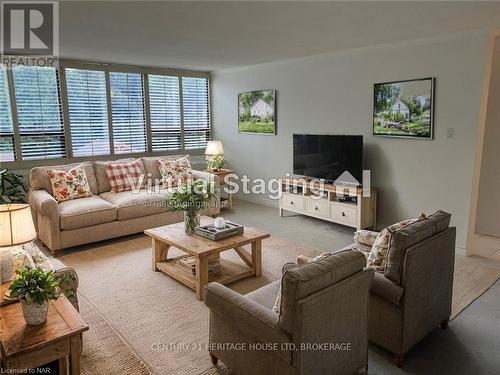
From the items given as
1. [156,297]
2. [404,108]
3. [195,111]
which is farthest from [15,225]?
[195,111]

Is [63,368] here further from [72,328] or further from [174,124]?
[174,124]

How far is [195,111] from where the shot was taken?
7.30 m

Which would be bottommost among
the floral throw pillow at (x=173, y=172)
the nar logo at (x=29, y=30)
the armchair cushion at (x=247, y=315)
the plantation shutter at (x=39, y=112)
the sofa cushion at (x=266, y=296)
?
the sofa cushion at (x=266, y=296)

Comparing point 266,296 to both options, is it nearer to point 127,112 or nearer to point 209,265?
point 209,265

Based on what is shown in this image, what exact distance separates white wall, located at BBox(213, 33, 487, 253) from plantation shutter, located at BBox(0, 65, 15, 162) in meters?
3.54

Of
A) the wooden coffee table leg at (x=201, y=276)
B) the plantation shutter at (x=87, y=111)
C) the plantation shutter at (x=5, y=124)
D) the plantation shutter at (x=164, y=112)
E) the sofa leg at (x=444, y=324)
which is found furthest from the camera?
the plantation shutter at (x=164, y=112)

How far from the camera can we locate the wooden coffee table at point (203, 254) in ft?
10.8

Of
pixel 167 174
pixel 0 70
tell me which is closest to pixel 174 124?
pixel 167 174

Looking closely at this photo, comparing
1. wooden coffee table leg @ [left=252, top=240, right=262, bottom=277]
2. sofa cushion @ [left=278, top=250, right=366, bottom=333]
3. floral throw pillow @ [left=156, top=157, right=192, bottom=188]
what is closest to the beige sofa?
floral throw pillow @ [left=156, top=157, right=192, bottom=188]

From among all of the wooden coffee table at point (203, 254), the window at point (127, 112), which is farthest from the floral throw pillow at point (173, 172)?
the wooden coffee table at point (203, 254)

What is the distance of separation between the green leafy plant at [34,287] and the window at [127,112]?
473 cm

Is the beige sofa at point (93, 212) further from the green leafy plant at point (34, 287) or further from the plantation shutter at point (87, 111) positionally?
the green leafy plant at point (34, 287)

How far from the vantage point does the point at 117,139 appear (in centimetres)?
637

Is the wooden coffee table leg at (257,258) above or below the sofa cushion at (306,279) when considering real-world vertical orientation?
below
